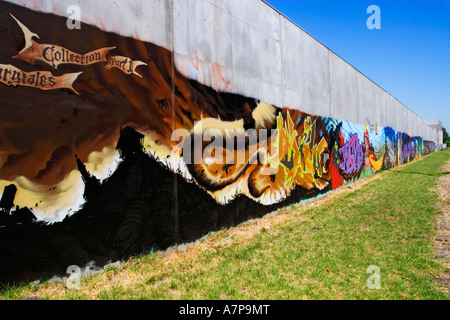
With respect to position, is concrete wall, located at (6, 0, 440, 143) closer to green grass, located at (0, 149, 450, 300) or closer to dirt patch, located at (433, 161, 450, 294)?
green grass, located at (0, 149, 450, 300)

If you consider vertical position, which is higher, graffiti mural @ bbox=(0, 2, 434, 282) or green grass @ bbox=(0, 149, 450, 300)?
graffiti mural @ bbox=(0, 2, 434, 282)

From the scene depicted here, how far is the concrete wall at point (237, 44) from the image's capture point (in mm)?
4591

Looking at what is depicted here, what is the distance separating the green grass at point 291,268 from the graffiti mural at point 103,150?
398 millimetres

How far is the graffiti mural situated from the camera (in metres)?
3.46

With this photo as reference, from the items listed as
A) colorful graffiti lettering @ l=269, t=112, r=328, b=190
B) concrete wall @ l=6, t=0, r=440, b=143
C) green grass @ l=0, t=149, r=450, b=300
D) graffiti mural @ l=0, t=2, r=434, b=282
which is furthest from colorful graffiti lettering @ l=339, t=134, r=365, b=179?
graffiti mural @ l=0, t=2, r=434, b=282

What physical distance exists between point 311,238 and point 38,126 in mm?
4947

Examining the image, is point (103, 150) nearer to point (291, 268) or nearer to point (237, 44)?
point (291, 268)

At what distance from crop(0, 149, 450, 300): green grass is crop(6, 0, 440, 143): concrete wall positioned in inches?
126

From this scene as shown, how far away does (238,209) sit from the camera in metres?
6.96

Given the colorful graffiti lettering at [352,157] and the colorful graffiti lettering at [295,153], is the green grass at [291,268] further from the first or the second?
the colorful graffiti lettering at [352,157]

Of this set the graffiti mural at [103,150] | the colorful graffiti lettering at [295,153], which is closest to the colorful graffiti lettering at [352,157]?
the colorful graffiti lettering at [295,153]
